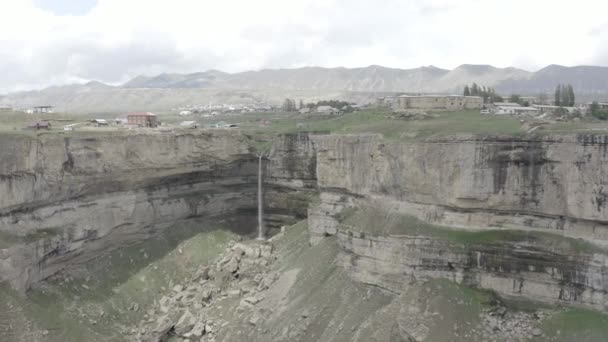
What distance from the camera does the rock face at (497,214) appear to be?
2662 centimetres

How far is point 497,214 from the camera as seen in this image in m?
29.6

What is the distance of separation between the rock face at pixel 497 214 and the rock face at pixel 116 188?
16655 mm

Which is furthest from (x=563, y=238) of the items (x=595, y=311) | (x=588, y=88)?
(x=588, y=88)

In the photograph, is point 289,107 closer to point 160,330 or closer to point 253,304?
point 253,304

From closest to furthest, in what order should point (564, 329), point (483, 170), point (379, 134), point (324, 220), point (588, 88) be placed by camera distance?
point (564, 329), point (483, 170), point (379, 134), point (324, 220), point (588, 88)

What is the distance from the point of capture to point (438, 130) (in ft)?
113

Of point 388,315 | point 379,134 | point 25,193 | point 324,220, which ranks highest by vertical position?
point 379,134

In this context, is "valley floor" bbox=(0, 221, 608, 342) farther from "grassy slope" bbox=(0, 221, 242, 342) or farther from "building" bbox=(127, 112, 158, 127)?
"building" bbox=(127, 112, 158, 127)

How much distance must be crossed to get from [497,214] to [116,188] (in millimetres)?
27817

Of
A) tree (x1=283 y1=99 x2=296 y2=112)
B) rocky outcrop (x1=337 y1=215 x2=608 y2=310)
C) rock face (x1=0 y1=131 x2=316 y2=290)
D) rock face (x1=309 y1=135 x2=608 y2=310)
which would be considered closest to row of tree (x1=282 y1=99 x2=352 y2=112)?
tree (x1=283 y1=99 x2=296 y2=112)

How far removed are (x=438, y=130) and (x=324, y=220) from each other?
34.5 feet

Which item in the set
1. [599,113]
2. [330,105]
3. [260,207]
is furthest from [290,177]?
[330,105]

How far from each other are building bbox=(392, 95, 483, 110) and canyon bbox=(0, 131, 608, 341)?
1120 centimetres

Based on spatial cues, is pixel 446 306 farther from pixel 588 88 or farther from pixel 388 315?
pixel 588 88
